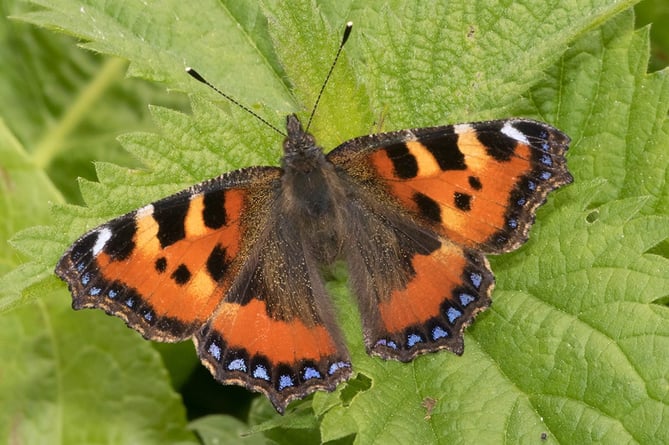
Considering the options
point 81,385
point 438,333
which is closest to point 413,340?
point 438,333

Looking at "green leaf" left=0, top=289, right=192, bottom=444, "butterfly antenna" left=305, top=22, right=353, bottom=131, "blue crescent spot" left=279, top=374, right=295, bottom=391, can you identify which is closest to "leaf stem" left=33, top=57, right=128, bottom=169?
"green leaf" left=0, top=289, right=192, bottom=444

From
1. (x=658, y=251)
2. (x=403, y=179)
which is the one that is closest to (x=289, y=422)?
(x=403, y=179)

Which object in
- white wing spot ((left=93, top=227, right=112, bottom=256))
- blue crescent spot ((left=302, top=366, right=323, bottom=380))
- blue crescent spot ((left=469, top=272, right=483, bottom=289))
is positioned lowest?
blue crescent spot ((left=302, top=366, right=323, bottom=380))

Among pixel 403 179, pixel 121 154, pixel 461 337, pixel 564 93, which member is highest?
pixel 564 93

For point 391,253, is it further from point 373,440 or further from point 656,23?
point 656,23

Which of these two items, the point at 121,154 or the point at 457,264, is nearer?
the point at 457,264

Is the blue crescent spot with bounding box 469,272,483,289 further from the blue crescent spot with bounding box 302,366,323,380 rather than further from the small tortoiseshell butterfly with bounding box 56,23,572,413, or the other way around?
the blue crescent spot with bounding box 302,366,323,380

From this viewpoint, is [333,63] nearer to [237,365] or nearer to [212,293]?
[212,293]
